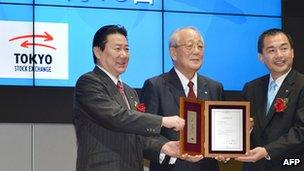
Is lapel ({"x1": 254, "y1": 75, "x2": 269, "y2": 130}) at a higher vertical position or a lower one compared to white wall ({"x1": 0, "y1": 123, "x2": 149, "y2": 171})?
higher

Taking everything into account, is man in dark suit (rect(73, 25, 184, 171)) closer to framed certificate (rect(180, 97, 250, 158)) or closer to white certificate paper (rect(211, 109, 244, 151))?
framed certificate (rect(180, 97, 250, 158))

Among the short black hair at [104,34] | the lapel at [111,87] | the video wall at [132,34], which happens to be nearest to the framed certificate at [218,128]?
the lapel at [111,87]

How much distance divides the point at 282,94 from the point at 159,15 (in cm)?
188

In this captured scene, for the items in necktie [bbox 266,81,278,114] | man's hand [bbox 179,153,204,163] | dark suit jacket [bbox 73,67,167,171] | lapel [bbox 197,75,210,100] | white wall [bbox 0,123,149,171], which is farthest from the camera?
white wall [bbox 0,123,149,171]

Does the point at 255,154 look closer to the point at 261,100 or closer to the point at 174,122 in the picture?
the point at 261,100

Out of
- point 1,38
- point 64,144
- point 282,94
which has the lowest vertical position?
point 64,144

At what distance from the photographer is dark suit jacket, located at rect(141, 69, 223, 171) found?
4246 millimetres

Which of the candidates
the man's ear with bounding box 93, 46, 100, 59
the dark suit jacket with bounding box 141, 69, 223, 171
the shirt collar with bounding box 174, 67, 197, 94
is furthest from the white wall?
the man's ear with bounding box 93, 46, 100, 59

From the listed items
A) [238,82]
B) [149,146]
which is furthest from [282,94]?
[238,82]

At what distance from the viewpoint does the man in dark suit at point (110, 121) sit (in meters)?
3.79

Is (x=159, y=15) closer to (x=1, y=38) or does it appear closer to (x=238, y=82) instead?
(x=238, y=82)

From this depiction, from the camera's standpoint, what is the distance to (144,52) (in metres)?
5.92

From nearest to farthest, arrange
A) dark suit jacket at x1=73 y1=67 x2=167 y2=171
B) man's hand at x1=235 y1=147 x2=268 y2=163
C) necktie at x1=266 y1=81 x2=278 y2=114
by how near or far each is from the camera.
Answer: dark suit jacket at x1=73 y1=67 x2=167 y2=171 < man's hand at x1=235 y1=147 x2=268 y2=163 < necktie at x1=266 y1=81 x2=278 y2=114

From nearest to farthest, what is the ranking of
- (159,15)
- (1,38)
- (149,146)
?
(149,146), (1,38), (159,15)
